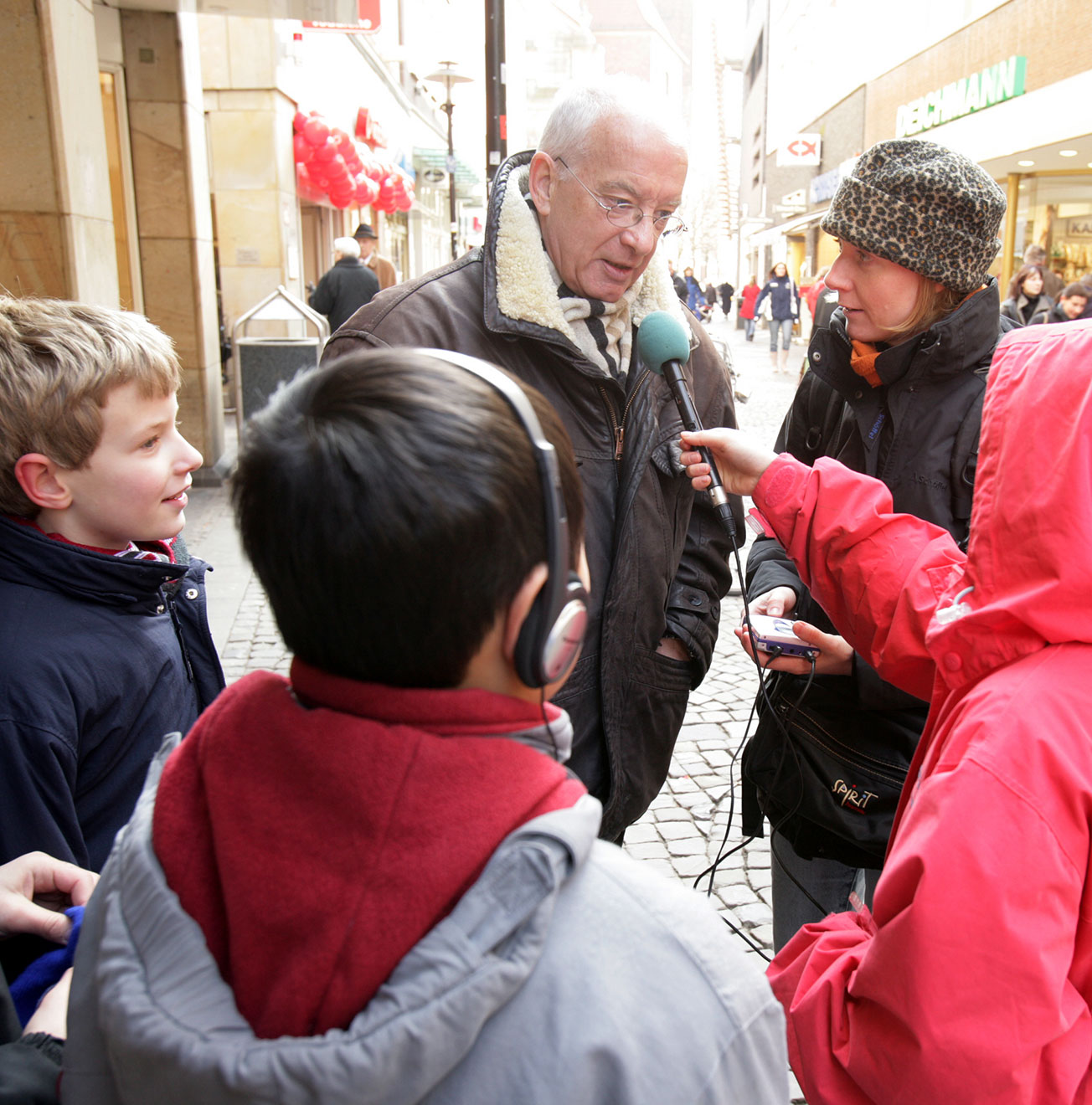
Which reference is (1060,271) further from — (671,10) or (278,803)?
(671,10)

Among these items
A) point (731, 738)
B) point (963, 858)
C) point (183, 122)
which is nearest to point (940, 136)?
point (183, 122)

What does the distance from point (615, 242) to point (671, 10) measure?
11202cm

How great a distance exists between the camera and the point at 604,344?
2.33 m

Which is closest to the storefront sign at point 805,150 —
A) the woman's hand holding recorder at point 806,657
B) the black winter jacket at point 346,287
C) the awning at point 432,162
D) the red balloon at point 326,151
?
the awning at point 432,162

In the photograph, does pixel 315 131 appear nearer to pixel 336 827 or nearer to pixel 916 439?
pixel 916 439

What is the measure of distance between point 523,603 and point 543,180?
1704mm

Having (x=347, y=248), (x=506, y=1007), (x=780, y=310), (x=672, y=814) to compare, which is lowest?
(x=672, y=814)

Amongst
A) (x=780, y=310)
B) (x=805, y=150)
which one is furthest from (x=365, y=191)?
(x=805, y=150)

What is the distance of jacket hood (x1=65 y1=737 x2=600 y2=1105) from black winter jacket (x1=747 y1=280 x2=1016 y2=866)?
144 cm

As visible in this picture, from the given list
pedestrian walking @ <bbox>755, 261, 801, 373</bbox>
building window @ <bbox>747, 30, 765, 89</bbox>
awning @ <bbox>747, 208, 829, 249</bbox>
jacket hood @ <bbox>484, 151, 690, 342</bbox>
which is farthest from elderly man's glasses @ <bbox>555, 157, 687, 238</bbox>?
building window @ <bbox>747, 30, 765, 89</bbox>

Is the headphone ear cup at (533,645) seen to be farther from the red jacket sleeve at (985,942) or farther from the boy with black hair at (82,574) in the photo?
the boy with black hair at (82,574)

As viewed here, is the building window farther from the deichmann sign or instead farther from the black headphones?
the black headphones

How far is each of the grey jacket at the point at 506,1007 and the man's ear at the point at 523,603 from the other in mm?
160

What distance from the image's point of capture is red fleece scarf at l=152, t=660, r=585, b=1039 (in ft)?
2.58
